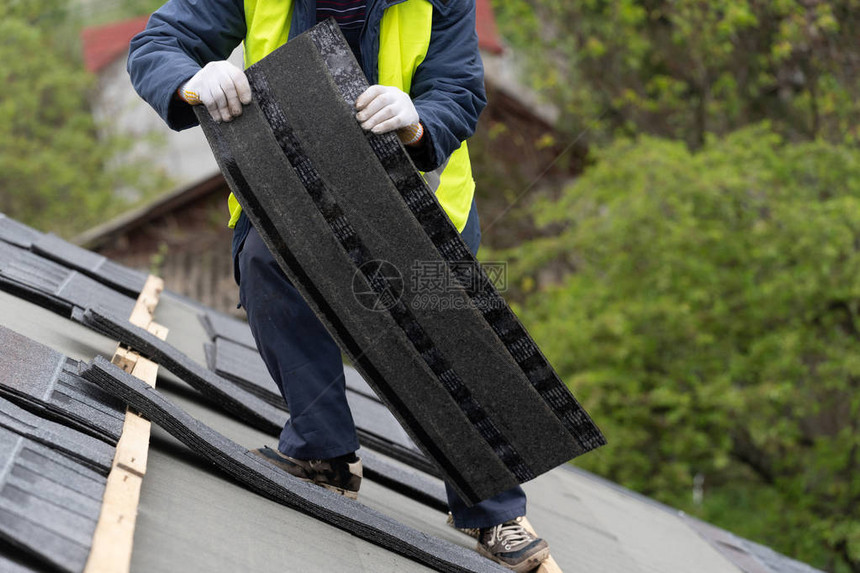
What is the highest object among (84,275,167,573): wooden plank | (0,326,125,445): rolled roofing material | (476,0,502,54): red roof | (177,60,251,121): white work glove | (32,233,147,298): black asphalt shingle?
(476,0,502,54): red roof

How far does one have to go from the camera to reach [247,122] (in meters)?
2.13

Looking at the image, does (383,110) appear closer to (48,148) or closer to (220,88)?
(220,88)

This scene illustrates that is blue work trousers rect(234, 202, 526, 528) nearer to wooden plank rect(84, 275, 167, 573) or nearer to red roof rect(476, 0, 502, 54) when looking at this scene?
wooden plank rect(84, 275, 167, 573)

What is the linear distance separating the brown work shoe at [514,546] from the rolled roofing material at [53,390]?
1.00 meters

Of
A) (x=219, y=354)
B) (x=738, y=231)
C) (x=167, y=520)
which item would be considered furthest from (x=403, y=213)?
(x=738, y=231)

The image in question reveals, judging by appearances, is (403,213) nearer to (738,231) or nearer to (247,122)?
(247,122)

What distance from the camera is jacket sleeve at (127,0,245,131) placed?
2.15 m

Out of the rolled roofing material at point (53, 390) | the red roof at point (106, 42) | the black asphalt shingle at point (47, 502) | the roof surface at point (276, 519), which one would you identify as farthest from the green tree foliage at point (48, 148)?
the black asphalt shingle at point (47, 502)

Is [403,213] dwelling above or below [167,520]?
above

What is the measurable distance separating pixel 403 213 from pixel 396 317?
251mm

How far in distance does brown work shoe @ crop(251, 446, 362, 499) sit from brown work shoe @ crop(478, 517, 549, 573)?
1.24 feet

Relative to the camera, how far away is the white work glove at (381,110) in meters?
2.01

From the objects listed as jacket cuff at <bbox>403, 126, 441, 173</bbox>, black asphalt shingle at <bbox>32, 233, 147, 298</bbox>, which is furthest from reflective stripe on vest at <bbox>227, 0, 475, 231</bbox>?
black asphalt shingle at <bbox>32, 233, 147, 298</bbox>

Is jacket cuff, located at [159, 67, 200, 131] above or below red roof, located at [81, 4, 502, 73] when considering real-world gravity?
below
